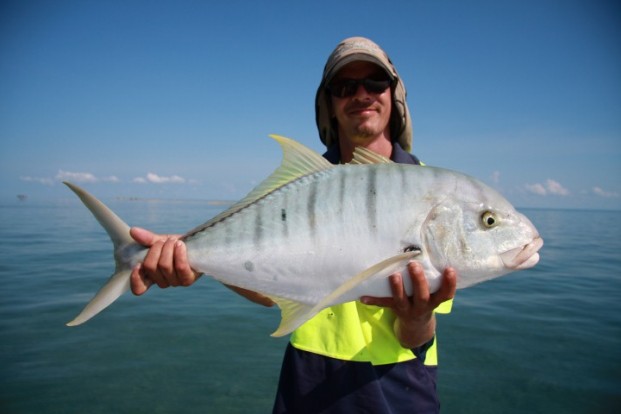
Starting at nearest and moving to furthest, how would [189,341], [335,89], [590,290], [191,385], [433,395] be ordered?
[433,395] < [335,89] < [191,385] < [189,341] < [590,290]

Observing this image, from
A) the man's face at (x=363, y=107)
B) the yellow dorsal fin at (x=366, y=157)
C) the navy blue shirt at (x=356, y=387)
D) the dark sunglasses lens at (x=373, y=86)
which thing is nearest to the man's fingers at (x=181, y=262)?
the navy blue shirt at (x=356, y=387)

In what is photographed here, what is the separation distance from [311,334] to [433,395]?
3.29 ft

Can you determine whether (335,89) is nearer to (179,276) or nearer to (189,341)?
(179,276)

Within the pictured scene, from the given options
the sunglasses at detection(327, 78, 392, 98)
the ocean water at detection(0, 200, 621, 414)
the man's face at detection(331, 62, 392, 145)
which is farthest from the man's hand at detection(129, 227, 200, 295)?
the ocean water at detection(0, 200, 621, 414)

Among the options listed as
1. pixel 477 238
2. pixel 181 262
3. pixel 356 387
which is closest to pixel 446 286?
pixel 477 238

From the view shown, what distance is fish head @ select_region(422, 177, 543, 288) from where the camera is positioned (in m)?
1.99

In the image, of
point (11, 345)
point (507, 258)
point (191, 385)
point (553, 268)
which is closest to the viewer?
point (507, 258)

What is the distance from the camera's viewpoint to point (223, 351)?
6352mm

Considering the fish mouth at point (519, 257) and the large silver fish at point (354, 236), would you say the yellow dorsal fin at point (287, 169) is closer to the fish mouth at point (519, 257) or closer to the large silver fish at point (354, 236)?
the large silver fish at point (354, 236)

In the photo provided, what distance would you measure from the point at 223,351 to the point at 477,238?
551cm

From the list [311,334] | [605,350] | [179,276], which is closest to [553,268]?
[605,350]

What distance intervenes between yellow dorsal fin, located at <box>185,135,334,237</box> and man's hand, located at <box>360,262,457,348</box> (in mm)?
814

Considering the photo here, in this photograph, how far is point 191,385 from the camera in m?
5.30

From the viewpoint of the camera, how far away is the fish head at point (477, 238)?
1993 mm
